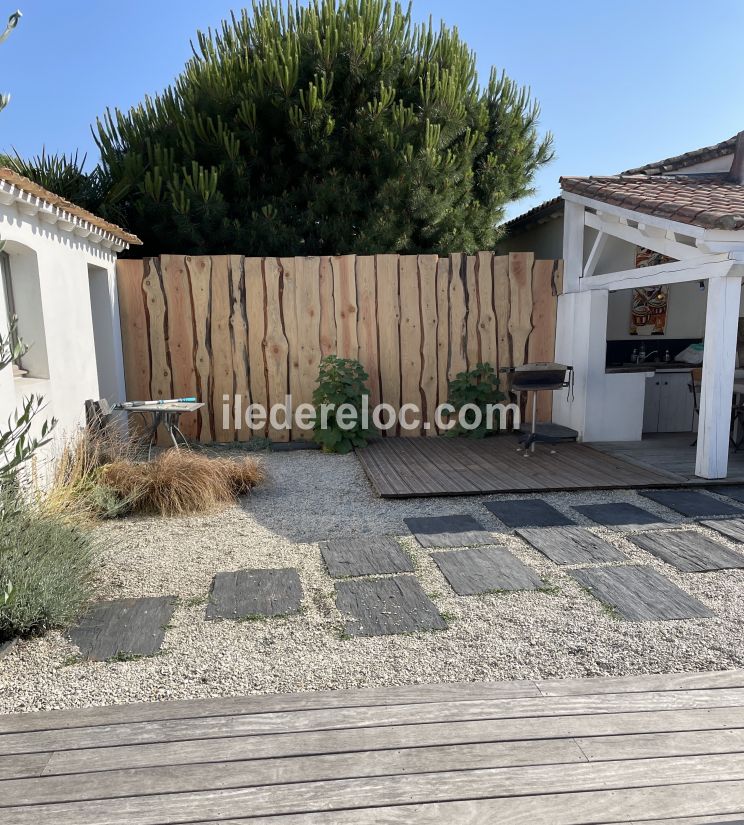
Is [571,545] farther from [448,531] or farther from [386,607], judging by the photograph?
[386,607]

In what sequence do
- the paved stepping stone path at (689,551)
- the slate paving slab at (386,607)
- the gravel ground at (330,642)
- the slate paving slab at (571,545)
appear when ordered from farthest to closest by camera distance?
the slate paving slab at (571,545) < the paved stepping stone path at (689,551) < the slate paving slab at (386,607) < the gravel ground at (330,642)

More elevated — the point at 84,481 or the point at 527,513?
the point at 84,481

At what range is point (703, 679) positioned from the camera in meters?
2.36

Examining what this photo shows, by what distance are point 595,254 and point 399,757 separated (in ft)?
20.3

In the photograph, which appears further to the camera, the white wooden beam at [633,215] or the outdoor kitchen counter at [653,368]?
the outdoor kitchen counter at [653,368]

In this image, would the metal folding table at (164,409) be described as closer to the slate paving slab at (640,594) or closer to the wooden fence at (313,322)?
the wooden fence at (313,322)

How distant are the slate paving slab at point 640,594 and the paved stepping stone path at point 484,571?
31 cm

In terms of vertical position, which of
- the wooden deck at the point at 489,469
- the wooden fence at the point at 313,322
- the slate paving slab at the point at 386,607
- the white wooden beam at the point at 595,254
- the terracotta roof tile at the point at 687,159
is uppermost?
the terracotta roof tile at the point at 687,159

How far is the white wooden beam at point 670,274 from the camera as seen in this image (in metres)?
4.76

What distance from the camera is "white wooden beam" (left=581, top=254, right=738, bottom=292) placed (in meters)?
4.76

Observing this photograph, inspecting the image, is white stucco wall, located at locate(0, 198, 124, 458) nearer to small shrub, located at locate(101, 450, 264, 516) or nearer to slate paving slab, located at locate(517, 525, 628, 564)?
small shrub, located at locate(101, 450, 264, 516)

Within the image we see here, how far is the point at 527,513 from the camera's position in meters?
4.58

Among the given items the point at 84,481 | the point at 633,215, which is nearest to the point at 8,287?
the point at 84,481

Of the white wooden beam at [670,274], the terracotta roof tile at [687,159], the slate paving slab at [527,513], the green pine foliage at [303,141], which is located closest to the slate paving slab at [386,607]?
the slate paving slab at [527,513]
